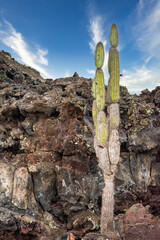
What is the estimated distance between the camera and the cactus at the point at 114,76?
203 inches

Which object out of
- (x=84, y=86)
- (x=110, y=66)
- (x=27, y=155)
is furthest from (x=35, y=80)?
(x=110, y=66)

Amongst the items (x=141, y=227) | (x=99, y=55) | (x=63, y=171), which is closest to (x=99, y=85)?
(x=99, y=55)

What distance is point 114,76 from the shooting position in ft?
17.2

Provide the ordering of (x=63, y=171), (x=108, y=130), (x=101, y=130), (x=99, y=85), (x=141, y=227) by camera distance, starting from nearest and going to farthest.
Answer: (x=141, y=227) < (x=101, y=130) < (x=108, y=130) < (x=99, y=85) < (x=63, y=171)

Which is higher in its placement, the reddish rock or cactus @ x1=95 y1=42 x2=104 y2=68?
cactus @ x1=95 y1=42 x2=104 y2=68

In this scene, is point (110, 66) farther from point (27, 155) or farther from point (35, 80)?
point (35, 80)

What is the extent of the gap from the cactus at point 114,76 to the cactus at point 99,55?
40 cm

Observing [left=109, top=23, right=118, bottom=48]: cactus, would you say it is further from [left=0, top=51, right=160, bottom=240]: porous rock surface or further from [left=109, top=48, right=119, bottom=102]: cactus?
[left=0, top=51, right=160, bottom=240]: porous rock surface

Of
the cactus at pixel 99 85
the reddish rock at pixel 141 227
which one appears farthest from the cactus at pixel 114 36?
the reddish rock at pixel 141 227

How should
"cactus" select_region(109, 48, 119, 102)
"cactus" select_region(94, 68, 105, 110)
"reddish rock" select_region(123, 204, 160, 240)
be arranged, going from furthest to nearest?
"cactus" select_region(94, 68, 105, 110)
"cactus" select_region(109, 48, 119, 102)
"reddish rock" select_region(123, 204, 160, 240)

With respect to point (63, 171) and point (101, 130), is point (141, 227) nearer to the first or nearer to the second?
point (101, 130)

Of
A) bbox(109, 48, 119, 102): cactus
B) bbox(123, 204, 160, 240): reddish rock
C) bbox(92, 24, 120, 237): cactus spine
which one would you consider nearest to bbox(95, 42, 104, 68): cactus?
bbox(92, 24, 120, 237): cactus spine

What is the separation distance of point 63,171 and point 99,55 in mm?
5626

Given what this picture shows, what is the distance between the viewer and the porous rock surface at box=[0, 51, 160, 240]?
5.62 meters
